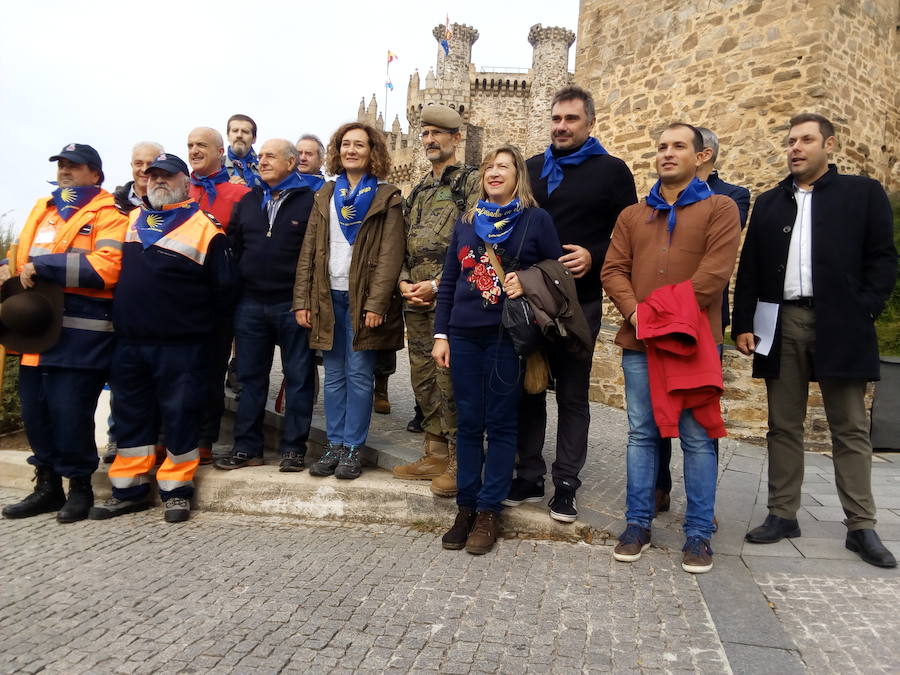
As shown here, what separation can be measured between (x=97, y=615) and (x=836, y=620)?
3029 mm

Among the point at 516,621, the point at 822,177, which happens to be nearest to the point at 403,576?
the point at 516,621

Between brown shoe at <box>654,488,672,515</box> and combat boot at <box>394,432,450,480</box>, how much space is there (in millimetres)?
1248

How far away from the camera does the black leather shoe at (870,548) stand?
3.05m

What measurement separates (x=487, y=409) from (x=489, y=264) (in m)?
0.73

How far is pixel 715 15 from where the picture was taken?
28.4 ft

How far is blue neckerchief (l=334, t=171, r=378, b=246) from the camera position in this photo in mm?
3873

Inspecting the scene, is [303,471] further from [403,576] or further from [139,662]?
[139,662]

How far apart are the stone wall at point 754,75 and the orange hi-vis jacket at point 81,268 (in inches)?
304

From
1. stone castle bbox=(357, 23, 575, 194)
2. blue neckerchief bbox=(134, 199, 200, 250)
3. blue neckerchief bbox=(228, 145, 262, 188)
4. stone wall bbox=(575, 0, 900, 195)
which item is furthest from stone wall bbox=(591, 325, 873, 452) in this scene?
stone castle bbox=(357, 23, 575, 194)

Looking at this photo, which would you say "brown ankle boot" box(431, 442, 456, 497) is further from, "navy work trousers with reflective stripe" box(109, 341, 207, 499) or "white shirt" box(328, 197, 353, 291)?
"navy work trousers with reflective stripe" box(109, 341, 207, 499)

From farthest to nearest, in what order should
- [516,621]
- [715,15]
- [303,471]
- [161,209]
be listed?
[715,15] < [303,471] < [161,209] < [516,621]

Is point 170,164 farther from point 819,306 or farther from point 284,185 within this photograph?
point 819,306

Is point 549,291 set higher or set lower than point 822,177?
lower

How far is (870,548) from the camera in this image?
313 cm
